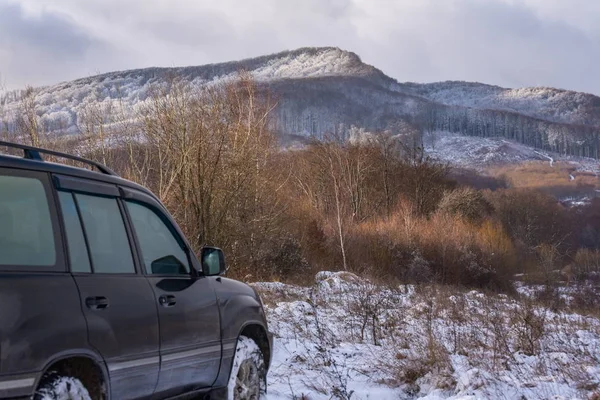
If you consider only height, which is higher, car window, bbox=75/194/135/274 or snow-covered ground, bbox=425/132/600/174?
snow-covered ground, bbox=425/132/600/174

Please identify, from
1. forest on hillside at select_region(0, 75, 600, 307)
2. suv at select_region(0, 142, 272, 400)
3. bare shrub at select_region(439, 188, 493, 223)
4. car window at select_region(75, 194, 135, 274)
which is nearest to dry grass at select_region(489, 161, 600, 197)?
forest on hillside at select_region(0, 75, 600, 307)

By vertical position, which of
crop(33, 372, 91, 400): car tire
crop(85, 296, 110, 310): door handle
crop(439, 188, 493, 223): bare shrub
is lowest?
crop(439, 188, 493, 223): bare shrub

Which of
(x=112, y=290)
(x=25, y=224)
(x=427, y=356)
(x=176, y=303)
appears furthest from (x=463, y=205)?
(x=25, y=224)

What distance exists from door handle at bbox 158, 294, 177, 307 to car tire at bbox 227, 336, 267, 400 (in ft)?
3.54

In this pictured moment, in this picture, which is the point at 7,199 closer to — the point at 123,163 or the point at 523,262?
the point at 123,163

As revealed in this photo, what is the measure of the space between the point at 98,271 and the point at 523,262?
45.2 metres

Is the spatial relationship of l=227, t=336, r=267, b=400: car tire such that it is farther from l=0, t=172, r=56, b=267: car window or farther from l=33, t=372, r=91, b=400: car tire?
l=0, t=172, r=56, b=267: car window

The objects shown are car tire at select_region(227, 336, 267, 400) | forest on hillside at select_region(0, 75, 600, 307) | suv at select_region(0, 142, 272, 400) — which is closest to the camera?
suv at select_region(0, 142, 272, 400)

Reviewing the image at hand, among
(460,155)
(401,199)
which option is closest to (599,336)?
(401,199)

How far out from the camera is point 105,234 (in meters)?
4.25

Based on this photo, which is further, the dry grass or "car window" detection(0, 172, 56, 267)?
the dry grass

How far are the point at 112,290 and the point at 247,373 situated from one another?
6.55 ft

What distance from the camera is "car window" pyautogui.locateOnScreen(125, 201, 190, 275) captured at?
466 centimetres

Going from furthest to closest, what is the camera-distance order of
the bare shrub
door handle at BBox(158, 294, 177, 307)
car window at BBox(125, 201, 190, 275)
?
1. the bare shrub
2. car window at BBox(125, 201, 190, 275)
3. door handle at BBox(158, 294, 177, 307)
